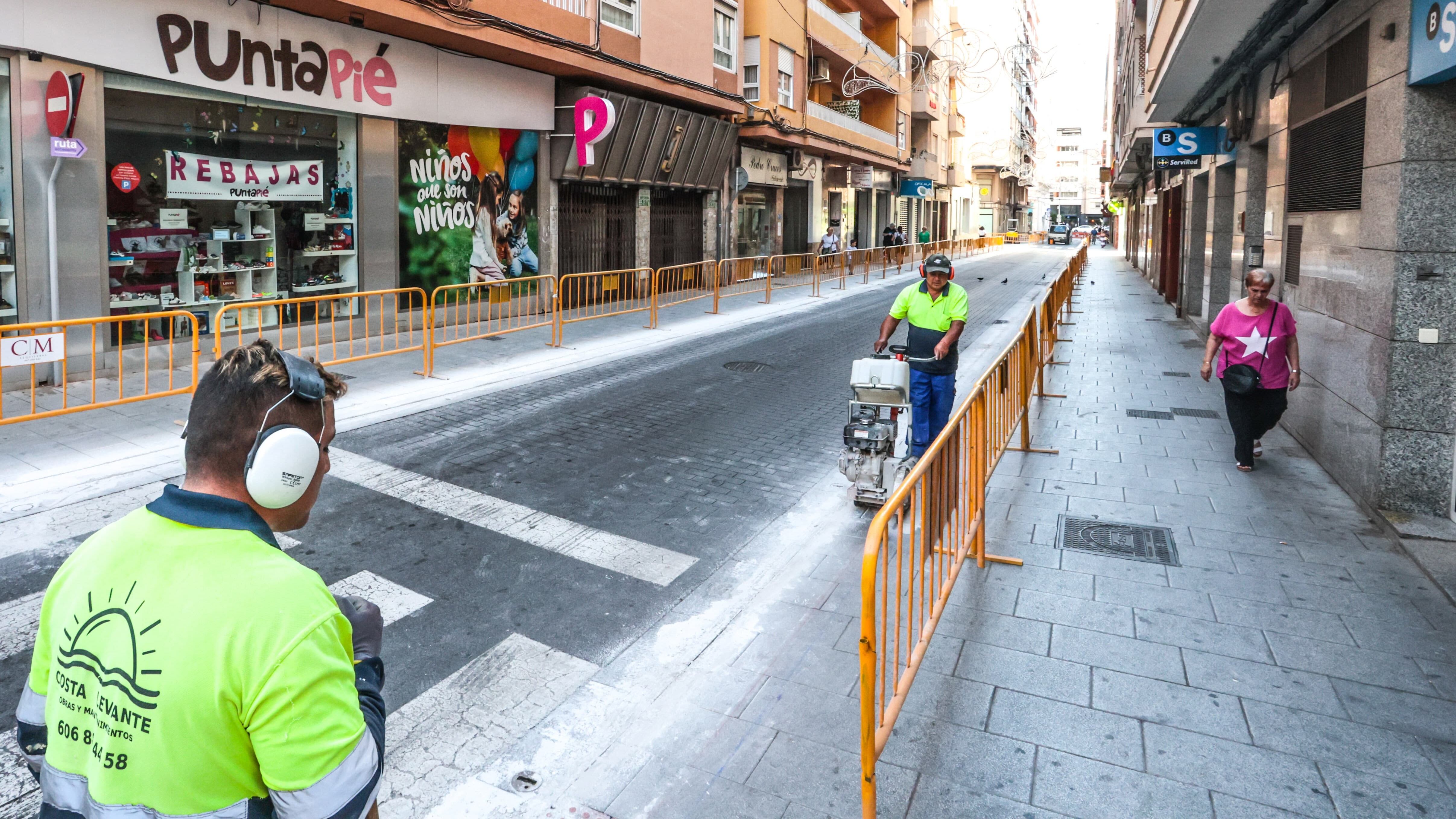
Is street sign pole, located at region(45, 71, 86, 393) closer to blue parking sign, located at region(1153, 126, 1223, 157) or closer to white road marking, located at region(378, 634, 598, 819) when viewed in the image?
white road marking, located at region(378, 634, 598, 819)

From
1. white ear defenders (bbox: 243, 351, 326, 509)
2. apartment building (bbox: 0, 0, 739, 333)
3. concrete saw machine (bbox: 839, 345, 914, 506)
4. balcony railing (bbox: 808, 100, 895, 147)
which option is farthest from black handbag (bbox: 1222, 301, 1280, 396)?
balcony railing (bbox: 808, 100, 895, 147)

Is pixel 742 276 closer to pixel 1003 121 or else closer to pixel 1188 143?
pixel 1188 143

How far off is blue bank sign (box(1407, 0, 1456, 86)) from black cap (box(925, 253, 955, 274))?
10.1 feet

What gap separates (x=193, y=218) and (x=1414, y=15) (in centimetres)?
1272

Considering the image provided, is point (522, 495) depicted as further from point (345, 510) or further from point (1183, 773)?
point (1183, 773)

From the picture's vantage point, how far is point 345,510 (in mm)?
6652

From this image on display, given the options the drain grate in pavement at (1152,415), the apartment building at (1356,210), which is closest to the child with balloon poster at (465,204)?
the drain grate in pavement at (1152,415)

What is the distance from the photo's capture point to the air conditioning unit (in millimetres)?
33344

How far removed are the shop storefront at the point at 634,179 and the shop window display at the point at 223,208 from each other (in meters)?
5.26

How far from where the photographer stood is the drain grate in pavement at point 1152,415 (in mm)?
10078

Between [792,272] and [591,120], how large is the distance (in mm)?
10616

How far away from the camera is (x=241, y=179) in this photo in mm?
12680

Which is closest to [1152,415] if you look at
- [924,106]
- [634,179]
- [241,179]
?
[241,179]

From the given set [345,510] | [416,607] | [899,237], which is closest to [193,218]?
[345,510]
